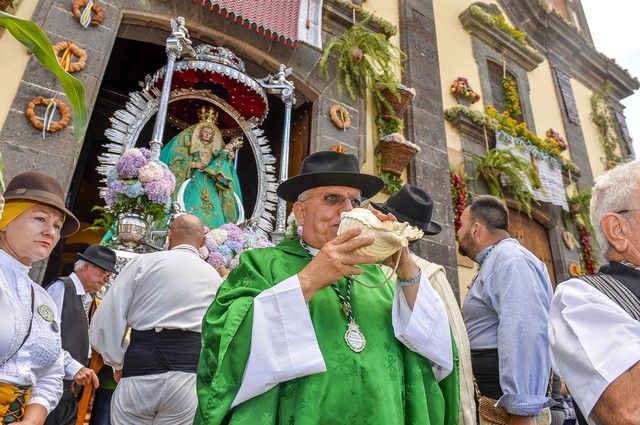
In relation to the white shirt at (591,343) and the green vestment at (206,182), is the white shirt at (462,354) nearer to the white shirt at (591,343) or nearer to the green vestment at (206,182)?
the white shirt at (591,343)

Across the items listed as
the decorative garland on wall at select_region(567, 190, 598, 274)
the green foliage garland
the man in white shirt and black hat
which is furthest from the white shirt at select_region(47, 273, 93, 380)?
the decorative garland on wall at select_region(567, 190, 598, 274)

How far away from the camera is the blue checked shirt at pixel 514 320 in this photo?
8.66ft

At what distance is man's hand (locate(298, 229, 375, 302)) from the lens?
1.69m

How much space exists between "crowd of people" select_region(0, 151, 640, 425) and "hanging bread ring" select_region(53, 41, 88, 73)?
2.64m

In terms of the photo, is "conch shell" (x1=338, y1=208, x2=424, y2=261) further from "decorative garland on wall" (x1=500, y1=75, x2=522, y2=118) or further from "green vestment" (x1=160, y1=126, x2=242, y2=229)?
"decorative garland on wall" (x1=500, y1=75, x2=522, y2=118)

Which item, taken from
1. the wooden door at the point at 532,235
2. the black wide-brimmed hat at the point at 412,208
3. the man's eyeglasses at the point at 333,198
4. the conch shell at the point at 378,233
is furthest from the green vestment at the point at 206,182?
the wooden door at the point at 532,235

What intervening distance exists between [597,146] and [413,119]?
748 cm

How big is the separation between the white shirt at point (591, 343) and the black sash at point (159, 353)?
2.19 m

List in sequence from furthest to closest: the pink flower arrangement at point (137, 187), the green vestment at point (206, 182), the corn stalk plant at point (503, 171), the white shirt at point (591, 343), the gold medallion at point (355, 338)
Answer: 1. the corn stalk plant at point (503, 171)
2. the green vestment at point (206, 182)
3. the pink flower arrangement at point (137, 187)
4. the gold medallion at point (355, 338)
5. the white shirt at point (591, 343)

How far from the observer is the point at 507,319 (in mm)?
2805

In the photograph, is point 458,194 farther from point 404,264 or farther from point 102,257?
point 404,264

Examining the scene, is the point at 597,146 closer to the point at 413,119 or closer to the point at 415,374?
the point at 413,119

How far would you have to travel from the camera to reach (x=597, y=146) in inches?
487

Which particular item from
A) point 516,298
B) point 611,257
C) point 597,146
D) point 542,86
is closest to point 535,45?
point 542,86
